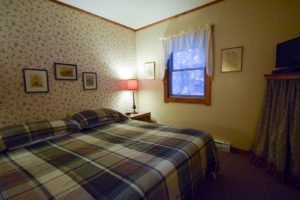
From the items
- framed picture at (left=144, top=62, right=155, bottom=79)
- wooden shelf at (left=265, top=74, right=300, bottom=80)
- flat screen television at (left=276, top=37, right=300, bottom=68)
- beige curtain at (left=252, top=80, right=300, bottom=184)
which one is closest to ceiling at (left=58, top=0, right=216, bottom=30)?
framed picture at (left=144, top=62, right=155, bottom=79)

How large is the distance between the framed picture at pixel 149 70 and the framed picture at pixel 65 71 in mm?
1511

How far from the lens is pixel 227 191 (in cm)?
170

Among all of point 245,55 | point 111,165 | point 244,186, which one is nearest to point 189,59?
point 245,55

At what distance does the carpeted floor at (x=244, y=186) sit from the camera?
1.61 m

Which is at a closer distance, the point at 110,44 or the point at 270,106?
the point at 270,106

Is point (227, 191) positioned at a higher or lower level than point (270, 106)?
lower

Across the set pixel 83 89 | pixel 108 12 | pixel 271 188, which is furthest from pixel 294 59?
pixel 83 89

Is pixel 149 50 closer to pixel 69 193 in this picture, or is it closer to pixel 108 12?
pixel 108 12

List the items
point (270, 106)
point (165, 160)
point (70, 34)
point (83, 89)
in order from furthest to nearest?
point (83, 89) < point (70, 34) < point (270, 106) < point (165, 160)

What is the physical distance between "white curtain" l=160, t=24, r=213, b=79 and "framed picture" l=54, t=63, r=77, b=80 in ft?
5.90

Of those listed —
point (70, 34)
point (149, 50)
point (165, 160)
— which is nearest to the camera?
point (165, 160)

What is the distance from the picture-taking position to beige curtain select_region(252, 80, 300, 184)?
5.60 feet

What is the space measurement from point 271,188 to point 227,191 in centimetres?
49

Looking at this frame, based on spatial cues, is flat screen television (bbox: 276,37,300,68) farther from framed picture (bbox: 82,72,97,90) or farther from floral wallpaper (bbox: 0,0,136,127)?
framed picture (bbox: 82,72,97,90)
